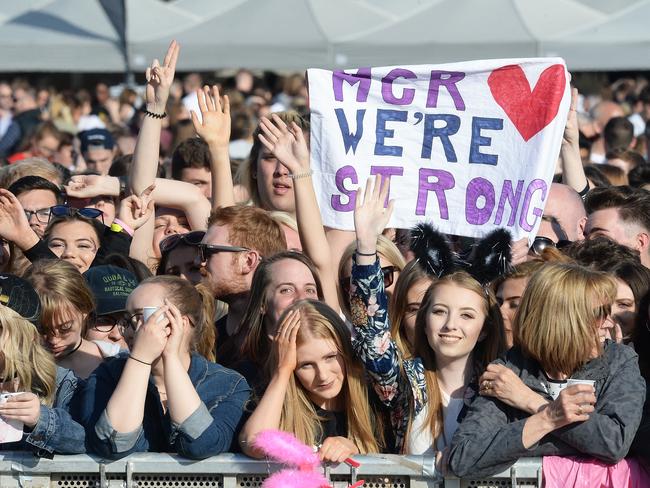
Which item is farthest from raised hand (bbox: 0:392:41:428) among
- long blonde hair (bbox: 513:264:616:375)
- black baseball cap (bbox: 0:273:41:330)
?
long blonde hair (bbox: 513:264:616:375)

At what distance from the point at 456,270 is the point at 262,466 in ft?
4.27

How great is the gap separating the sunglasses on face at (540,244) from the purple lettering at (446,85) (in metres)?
0.74

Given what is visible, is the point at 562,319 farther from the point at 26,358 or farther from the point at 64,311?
the point at 64,311

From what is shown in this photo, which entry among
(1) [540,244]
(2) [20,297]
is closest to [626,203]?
(1) [540,244]

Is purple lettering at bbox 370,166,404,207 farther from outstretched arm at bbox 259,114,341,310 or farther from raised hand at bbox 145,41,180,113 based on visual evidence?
raised hand at bbox 145,41,180,113

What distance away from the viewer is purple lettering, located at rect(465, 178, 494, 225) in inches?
219

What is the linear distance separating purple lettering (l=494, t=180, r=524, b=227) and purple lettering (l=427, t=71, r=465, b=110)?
47 cm

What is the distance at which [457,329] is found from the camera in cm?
450

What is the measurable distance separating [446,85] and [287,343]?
1962 millimetres

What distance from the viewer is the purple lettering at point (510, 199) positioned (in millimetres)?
5504

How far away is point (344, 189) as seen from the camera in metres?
5.77

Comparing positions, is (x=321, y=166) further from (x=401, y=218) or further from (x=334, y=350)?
(x=334, y=350)

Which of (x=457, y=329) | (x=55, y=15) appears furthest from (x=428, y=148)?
(x=55, y=15)

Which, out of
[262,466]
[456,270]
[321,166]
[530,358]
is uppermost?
[321,166]
